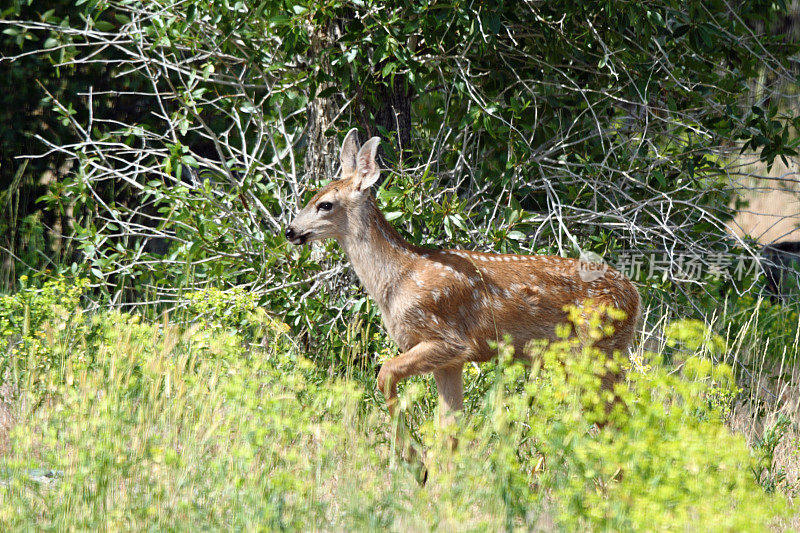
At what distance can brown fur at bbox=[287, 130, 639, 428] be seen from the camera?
195 inches

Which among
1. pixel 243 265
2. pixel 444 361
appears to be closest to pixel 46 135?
pixel 243 265

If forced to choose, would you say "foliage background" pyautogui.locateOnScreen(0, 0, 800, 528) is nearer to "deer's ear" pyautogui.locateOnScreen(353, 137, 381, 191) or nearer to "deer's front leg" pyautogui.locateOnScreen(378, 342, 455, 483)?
"deer's ear" pyautogui.locateOnScreen(353, 137, 381, 191)

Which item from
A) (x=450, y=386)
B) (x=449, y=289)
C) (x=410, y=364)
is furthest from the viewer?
(x=450, y=386)

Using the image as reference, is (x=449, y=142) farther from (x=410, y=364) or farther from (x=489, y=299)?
(x=410, y=364)

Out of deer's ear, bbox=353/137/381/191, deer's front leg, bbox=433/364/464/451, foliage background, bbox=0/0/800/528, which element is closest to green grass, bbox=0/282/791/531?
deer's front leg, bbox=433/364/464/451

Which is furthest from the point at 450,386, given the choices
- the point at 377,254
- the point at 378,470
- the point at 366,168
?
the point at 366,168

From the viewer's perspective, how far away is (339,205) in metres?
5.16

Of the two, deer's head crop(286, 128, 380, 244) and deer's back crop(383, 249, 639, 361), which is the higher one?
deer's head crop(286, 128, 380, 244)

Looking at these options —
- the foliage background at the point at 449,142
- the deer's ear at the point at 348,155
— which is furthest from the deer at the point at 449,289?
the foliage background at the point at 449,142

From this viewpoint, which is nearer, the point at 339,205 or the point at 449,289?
the point at 449,289

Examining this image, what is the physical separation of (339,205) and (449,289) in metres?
0.79

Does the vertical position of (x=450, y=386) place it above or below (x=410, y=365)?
below

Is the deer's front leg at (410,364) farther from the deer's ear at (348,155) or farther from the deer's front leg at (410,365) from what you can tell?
the deer's ear at (348,155)

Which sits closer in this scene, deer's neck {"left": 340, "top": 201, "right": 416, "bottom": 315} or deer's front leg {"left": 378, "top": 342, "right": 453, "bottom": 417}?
deer's front leg {"left": 378, "top": 342, "right": 453, "bottom": 417}
